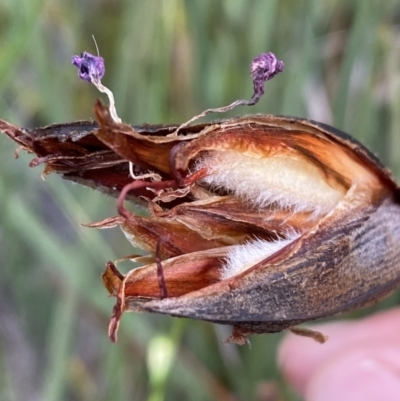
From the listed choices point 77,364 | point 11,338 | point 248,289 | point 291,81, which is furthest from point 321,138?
point 11,338

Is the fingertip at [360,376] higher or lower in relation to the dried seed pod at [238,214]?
lower

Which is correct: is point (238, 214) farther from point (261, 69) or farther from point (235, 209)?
point (261, 69)

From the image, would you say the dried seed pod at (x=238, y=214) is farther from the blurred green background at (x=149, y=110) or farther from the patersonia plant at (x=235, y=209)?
the blurred green background at (x=149, y=110)

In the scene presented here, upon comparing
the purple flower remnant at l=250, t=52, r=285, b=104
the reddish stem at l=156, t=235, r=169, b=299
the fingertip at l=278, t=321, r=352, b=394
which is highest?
the purple flower remnant at l=250, t=52, r=285, b=104

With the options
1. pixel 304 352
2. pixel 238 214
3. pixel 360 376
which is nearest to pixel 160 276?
pixel 238 214

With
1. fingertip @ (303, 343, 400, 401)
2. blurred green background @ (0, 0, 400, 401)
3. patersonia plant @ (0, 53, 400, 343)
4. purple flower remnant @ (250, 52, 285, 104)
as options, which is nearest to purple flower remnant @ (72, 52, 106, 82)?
patersonia plant @ (0, 53, 400, 343)

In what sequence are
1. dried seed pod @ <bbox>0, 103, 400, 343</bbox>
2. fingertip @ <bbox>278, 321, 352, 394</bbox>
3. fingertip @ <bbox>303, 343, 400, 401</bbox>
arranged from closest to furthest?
1. dried seed pod @ <bbox>0, 103, 400, 343</bbox>
2. fingertip @ <bbox>303, 343, 400, 401</bbox>
3. fingertip @ <bbox>278, 321, 352, 394</bbox>

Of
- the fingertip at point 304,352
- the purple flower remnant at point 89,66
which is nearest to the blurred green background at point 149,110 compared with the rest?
the fingertip at point 304,352

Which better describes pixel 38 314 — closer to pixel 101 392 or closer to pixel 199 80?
pixel 101 392

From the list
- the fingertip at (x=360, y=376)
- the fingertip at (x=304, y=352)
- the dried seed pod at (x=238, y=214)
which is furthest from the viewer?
the fingertip at (x=304, y=352)

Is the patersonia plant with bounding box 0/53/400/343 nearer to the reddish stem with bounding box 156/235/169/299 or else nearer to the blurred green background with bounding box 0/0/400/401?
the reddish stem with bounding box 156/235/169/299
